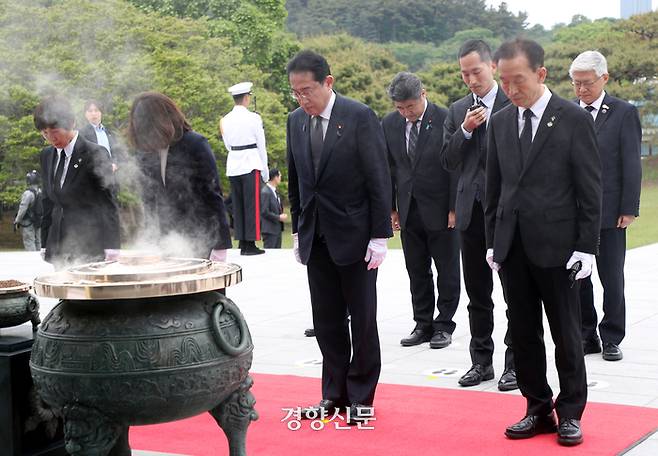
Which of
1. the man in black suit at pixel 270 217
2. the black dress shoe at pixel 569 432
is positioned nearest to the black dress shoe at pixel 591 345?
the black dress shoe at pixel 569 432

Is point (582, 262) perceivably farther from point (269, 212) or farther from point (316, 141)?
point (269, 212)

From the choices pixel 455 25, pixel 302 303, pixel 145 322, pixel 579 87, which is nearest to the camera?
pixel 145 322

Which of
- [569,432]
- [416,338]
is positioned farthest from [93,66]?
[569,432]

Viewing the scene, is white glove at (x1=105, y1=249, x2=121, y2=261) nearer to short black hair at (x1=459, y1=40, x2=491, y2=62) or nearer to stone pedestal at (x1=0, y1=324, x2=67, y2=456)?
stone pedestal at (x1=0, y1=324, x2=67, y2=456)

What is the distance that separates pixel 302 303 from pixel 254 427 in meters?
3.97

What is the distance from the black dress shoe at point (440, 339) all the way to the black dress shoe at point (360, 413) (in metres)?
1.76

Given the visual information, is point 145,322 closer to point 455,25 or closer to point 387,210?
point 387,210

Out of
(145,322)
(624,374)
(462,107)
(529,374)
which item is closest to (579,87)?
(462,107)

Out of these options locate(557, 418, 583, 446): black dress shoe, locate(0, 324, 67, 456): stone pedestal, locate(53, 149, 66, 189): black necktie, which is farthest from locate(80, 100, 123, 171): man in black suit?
locate(557, 418, 583, 446): black dress shoe

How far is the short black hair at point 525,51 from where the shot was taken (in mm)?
4184

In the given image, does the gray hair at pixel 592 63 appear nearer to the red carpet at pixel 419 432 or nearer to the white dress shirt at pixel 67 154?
the red carpet at pixel 419 432

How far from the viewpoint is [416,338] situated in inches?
258

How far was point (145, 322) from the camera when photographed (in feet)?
11.5

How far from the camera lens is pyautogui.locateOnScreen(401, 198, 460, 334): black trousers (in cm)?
651
